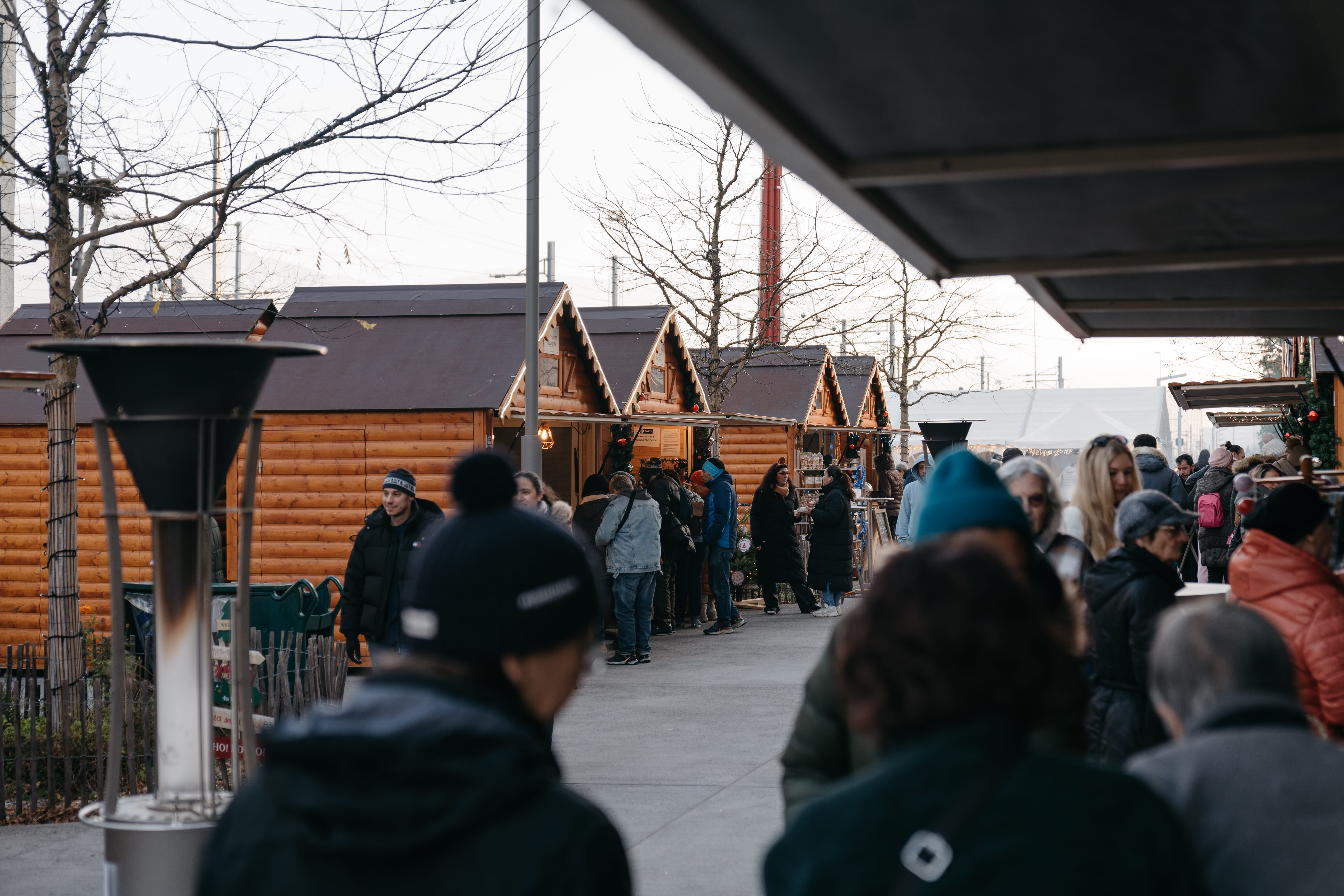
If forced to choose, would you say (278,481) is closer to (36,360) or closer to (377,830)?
(36,360)

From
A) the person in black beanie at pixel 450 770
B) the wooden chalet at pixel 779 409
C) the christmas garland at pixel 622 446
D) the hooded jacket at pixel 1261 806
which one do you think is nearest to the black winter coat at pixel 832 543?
the christmas garland at pixel 622 446

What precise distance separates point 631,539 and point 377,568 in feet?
15.4

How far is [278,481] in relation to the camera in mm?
13922

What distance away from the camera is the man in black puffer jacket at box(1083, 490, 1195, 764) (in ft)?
13.5

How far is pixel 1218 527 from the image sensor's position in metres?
13.8

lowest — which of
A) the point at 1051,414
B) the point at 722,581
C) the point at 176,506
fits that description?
the point at 722,581

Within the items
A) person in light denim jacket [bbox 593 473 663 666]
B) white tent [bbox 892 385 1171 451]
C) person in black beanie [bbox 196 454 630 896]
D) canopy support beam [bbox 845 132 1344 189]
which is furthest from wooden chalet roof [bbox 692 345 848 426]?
person in black beanie [bbox 196 454 630 896]

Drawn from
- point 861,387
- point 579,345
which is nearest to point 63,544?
point 579,345

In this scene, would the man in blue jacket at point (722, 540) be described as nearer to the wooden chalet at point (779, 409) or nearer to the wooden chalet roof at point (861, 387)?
the wooden chalet at point (779, 409)

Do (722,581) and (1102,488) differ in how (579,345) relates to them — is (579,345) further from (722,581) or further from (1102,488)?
(1102,488)

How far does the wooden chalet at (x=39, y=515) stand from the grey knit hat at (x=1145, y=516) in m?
Result: 10.9

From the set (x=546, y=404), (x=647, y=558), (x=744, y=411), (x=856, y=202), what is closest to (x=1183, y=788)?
(x=856, y=202)

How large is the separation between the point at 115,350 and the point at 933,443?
18.5 m

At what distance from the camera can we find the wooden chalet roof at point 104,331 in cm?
1375
